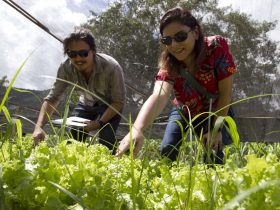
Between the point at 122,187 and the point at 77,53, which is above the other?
the point at 77,53

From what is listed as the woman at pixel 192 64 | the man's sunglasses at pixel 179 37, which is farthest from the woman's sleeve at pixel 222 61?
the man's sunglasses at pixel 179 37

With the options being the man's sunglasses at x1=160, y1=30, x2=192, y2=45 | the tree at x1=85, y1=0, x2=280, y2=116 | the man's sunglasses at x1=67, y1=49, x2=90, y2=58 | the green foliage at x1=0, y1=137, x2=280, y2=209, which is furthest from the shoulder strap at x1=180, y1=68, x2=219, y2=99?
the tree at x1=85, y1=0, x2=280, y2=116

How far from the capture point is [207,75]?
186cm

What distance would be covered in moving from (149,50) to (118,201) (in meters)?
13.5

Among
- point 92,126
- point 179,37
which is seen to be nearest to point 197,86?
point 179,37

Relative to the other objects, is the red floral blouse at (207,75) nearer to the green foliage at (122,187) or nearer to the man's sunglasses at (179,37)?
the man's sunglasses at (179,37)

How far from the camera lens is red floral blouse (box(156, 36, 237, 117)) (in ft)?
5.90

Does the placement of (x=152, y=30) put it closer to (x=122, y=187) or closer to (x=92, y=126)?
(x=92, y=126)

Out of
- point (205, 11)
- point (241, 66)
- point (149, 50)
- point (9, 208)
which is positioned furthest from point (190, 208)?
point (205, 11)

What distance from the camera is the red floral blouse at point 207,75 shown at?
1797mm

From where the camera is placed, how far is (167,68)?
6.33 ft

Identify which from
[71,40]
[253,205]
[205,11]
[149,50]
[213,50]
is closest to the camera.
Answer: [253,205]

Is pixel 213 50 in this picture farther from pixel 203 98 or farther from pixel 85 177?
pixel 85 177

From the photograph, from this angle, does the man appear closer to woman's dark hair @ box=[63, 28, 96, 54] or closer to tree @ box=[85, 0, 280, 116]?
woman's dark hair @ box=[63, 28, 96, 54]
